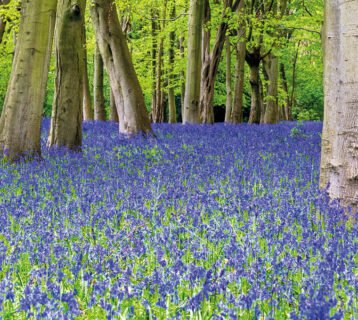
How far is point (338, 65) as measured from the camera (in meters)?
5.37

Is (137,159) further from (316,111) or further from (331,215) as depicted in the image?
(316,111)

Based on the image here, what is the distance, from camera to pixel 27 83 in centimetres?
952

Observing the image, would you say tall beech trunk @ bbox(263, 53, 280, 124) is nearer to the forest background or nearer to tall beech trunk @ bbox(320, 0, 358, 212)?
Result: the forest background

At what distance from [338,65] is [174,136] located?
7.96m

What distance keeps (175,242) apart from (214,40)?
23.7 meters

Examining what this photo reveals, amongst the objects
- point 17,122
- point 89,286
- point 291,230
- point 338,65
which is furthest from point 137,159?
point 89,286

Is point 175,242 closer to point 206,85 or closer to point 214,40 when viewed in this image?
point 206,85

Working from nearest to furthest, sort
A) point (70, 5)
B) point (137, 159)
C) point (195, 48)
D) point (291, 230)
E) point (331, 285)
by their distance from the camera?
point (331, 285)
point (291, 230)
point (137, 159)
point (70, 5)
point (195, 48)

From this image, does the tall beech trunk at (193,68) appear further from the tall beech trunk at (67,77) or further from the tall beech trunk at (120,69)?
the tall beech trunk at (67,77)

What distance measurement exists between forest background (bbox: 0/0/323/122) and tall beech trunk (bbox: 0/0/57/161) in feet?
14.3

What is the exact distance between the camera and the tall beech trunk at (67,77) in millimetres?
11125

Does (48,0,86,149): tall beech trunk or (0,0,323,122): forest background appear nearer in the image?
(48,0,86,149): tall beech trunk

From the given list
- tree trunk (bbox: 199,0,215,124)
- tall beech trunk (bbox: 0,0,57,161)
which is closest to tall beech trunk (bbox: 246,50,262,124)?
tree trunk (bbox: 199,0,215,124)

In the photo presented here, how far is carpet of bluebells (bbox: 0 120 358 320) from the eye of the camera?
254cm
